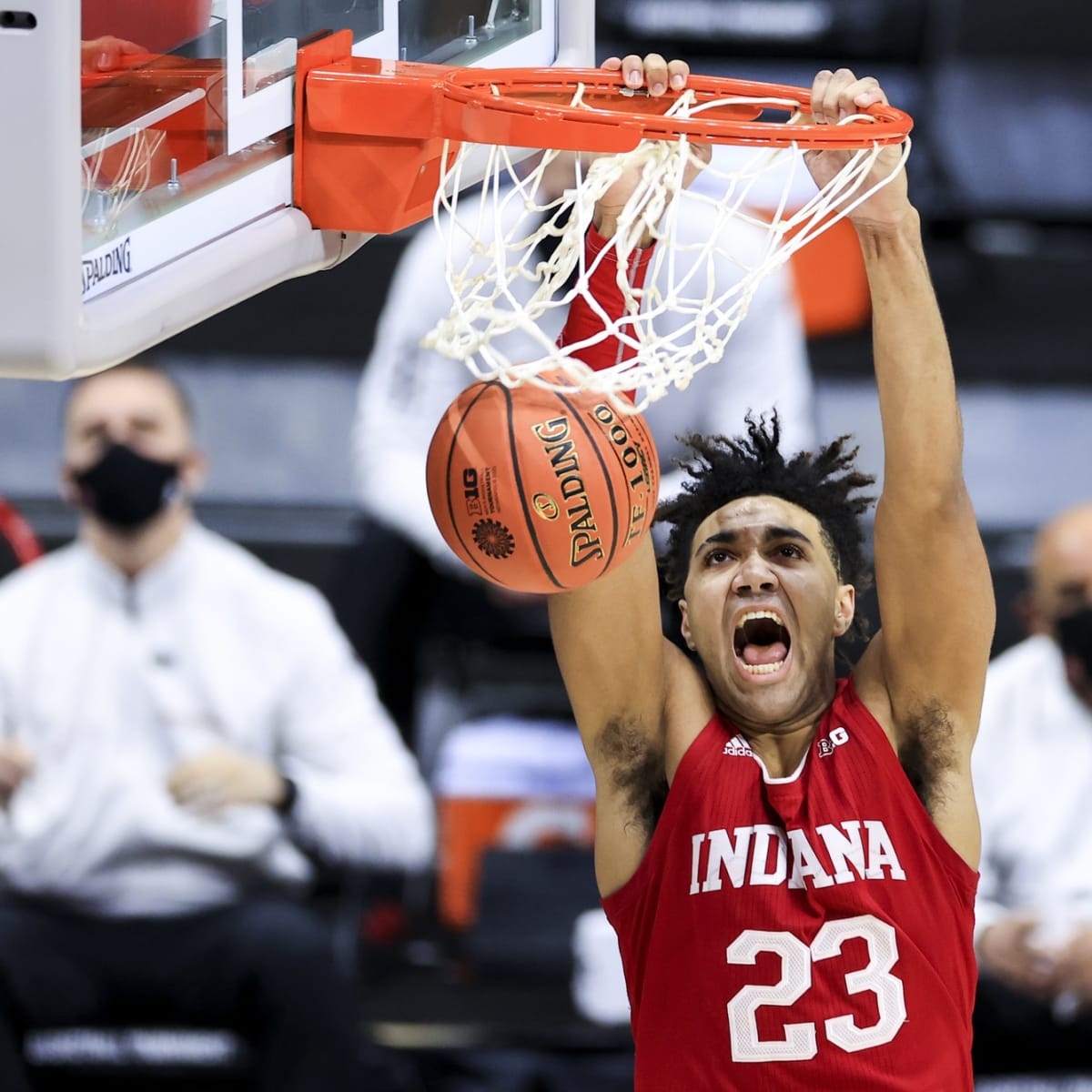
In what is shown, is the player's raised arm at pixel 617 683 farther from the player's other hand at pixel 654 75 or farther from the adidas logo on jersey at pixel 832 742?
the adidas logo on jersey at pixel 832 742

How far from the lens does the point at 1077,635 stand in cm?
508

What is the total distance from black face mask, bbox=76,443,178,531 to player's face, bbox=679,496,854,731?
2392 mm

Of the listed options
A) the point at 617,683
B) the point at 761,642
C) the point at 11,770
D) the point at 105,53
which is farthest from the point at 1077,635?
the point at 105,53

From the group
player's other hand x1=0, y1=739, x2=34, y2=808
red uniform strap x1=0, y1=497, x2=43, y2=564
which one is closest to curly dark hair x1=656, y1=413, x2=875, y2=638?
player's other hand x1=0, y1=739, x2=34, y2=808

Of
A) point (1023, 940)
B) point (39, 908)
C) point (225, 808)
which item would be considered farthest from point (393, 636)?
point (1023, 940)

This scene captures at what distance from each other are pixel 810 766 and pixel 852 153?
2.89ft

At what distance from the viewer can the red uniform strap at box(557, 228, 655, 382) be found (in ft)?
9.11

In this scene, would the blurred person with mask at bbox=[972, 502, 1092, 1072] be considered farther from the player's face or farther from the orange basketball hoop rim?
the orange basketball hoop rim

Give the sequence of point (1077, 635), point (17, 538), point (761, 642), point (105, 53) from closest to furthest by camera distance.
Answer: point (105, 53) < point (761, 642) < point (1077, 635) < point (17, 538)

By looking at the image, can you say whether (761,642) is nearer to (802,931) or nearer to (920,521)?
(920,521)

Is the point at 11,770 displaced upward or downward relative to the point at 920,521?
downward

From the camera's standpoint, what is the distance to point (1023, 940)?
476 cm

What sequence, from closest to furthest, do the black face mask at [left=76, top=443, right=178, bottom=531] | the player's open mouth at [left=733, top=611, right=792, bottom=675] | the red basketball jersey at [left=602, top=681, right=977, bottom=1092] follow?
the red basketball jersey at [left=602, top=681, right=977, bottom=1092]
the player's open mouth at [left=733, top=611, right=792, bottom=675]
the black face mask at [left=76, top=443, right=178, bottom=531]

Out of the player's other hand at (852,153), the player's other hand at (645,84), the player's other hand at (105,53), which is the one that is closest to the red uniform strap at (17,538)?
the player's other hand at (645,84)
